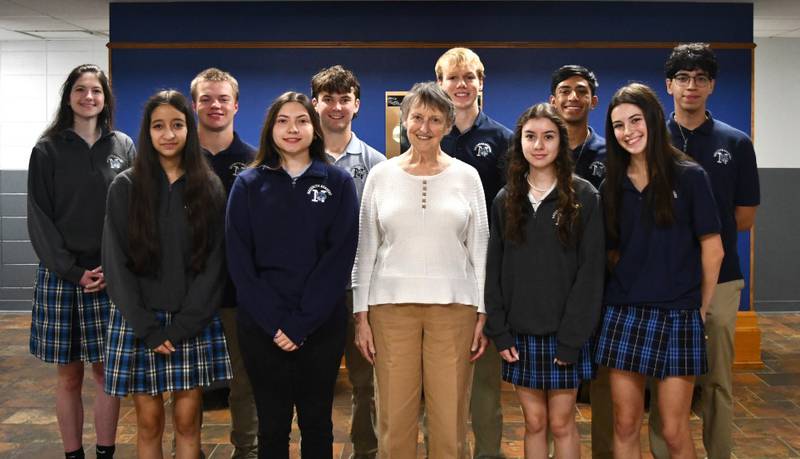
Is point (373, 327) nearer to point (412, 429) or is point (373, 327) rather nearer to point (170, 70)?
point (412, 429)

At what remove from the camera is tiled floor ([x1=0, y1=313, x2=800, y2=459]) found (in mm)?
3983

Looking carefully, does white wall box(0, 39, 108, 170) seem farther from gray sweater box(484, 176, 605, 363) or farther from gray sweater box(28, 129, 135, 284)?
gray sweater box(484, 176, 605, 363)

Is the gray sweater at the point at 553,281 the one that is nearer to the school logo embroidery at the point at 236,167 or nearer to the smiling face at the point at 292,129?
the smiling face at the point at 292,129

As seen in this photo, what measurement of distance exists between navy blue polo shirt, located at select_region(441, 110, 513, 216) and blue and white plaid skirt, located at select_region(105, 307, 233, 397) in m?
1.35

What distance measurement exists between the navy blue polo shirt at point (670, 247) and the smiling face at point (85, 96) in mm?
2313

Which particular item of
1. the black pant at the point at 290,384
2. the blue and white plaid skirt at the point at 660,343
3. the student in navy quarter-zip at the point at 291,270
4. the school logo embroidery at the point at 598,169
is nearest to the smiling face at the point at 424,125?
the student in navy quarter-zip at the point at 291,270

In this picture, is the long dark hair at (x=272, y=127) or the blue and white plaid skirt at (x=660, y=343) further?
the long dark hair at (x=272, y=127)

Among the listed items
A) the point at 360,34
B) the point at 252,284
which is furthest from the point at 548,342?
the point at 360,34

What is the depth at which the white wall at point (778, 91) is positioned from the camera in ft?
25.8

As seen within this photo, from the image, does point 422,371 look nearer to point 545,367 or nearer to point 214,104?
point 545,367

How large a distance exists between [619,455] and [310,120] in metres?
1.71

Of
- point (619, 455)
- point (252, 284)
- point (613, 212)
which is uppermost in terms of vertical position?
point (613, 212)

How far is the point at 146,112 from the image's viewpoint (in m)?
2.93

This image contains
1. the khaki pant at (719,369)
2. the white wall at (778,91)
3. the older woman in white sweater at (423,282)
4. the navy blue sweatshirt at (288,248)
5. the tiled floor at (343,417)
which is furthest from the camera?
the white wall at (778,91)
